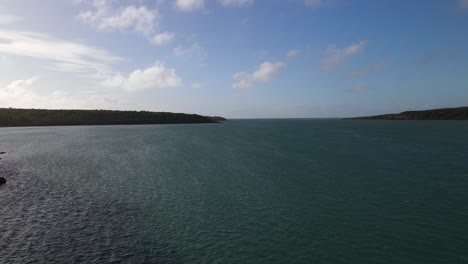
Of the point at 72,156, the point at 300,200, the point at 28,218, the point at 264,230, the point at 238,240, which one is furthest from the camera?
the point at 72,156

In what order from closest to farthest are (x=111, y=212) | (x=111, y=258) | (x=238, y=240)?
(x=111, y=258), (x=238, y=240), (x=111, y=212)

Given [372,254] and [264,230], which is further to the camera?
[264,230]

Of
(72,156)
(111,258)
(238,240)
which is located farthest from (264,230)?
(72,156)

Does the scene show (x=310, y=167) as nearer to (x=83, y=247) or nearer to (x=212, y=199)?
(x=212, y=199)

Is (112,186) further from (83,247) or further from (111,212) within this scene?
(83,247)

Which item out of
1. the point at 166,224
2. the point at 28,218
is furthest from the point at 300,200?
the point at 28,218

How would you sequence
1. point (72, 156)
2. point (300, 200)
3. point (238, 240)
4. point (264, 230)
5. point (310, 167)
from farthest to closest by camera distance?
1. point (72, 156)
2. point (310, 167)
3. point (300, 200)
4. point (264, 230)
5. point (238, 240)

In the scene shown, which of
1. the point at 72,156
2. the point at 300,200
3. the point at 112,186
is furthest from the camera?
the point at 72,156

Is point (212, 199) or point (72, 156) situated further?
point (72, 156)
